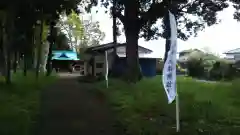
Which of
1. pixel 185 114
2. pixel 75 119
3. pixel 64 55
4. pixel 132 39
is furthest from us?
pixel 64 55

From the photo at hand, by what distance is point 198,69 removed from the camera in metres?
39.7

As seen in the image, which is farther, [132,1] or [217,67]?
[217,67]

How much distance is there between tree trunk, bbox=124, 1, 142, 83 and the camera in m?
21.6

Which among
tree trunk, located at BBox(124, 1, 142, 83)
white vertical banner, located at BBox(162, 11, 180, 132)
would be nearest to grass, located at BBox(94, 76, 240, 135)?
white vertical banner, located at BBox(162, 11, 180, 132)

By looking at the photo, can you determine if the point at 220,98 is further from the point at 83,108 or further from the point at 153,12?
the point at 153,12

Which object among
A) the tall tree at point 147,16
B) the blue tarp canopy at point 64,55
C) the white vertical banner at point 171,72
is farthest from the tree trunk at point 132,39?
the blue tarp canopy at point 64,55

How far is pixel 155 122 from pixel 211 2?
14100 millimetres

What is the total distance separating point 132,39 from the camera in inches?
882

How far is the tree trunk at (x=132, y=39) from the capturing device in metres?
21.6

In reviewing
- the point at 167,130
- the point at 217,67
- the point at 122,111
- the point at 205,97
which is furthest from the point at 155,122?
the point at 217,67

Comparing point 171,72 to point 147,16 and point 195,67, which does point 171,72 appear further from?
point 195,67

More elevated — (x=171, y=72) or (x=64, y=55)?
(x=64, y=55)

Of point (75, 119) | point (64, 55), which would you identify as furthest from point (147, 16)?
point (64, 55)

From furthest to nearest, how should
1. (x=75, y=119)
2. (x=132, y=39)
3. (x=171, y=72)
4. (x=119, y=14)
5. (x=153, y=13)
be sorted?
(x=119, y=14) → (x=132, y=39) → (x=153, y=13) → (x=75, y=119) → (x=171, y=72)
